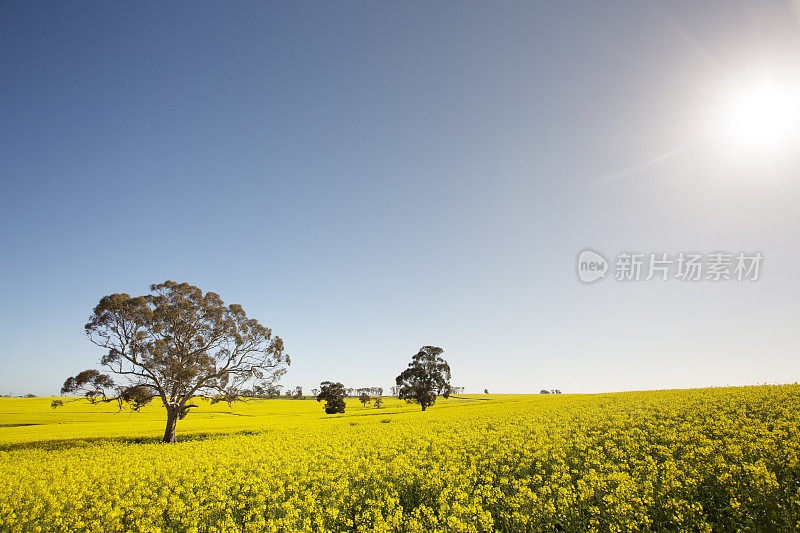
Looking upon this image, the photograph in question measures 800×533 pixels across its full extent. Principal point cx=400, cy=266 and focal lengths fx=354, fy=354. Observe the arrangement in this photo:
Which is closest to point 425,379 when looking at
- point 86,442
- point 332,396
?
point 332,396

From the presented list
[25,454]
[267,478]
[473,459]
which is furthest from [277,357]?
[473,459]

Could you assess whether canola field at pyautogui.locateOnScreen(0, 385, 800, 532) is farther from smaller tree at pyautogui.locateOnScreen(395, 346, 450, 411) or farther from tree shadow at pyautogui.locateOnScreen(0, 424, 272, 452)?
smaller tree at pyautogui.locateOnScreen(395, 346, 450, 411)

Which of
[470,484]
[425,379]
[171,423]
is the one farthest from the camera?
[425,379]

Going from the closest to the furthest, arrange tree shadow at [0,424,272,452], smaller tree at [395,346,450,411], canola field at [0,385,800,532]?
canola field at [0,385,800,532] < tree shadow at [0,424,272,452] < smaller tree at [395,346,450,411]

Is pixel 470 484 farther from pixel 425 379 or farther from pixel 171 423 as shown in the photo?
pixel 425 379

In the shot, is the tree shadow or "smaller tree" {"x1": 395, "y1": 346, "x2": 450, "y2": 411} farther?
"smaller tree" {"x1": 395, "y1": 346, "x2": 450, "y2": 411}

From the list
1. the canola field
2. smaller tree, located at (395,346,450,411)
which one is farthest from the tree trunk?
smaller tree, located at (395,346,450,411)

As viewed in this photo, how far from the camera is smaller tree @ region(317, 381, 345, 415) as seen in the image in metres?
65.8

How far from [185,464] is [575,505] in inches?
596

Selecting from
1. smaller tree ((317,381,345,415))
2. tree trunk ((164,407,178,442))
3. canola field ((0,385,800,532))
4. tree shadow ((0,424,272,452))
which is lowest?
smaller tree ((317,381,345,415))

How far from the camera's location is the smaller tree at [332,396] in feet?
216

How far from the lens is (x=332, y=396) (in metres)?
66.5

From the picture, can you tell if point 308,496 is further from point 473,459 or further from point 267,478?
point 473,459

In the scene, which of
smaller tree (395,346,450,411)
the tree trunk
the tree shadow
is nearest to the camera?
the tree shadow
